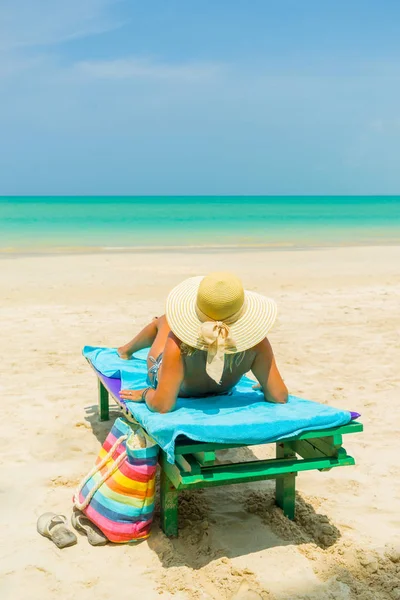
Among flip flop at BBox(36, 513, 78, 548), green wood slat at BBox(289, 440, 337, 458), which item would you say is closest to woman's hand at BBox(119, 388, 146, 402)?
flip flop at BBox(36, 513, 78, 548)

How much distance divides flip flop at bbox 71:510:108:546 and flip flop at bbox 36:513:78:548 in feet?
0.19

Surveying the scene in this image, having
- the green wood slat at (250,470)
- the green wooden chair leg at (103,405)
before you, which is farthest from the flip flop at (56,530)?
the green wooden chair leg at (103,405)

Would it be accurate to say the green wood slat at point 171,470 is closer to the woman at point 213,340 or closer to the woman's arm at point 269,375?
the woman at point 213,340

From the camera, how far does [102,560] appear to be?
316 centimetres

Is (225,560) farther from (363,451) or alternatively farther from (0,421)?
(0,421)

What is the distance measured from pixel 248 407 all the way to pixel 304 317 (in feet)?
17.7

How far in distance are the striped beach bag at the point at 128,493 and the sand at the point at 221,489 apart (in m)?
0.09

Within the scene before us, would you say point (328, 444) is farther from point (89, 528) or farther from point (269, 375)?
point (89, 528)

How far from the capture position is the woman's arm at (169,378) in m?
3.29

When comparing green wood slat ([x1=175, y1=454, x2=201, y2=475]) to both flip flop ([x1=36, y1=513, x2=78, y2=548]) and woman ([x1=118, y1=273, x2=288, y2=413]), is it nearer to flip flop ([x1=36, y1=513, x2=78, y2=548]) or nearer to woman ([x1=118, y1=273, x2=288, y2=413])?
woman ([x1=118, y1=273, x2=288, y2=413])

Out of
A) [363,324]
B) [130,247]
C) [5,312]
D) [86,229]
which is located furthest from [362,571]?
[86,229]

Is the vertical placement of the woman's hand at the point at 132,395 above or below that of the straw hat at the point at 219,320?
below

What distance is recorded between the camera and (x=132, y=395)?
3.64 metres

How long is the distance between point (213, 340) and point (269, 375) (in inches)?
21.5
